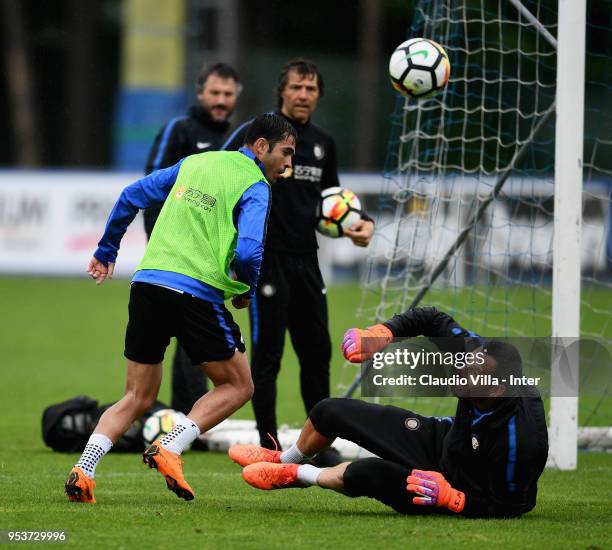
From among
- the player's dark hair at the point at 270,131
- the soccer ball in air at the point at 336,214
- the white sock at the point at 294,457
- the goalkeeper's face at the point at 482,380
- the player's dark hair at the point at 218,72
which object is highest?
the player's dark hair at the point at 218,72

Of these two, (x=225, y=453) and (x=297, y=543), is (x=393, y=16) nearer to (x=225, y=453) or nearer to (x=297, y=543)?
(x=225, y=453)

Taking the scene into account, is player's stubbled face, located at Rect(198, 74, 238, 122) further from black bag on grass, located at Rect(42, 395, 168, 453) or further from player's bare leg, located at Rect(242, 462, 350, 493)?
player's bare leg, located at Rect(242, 462, 350, 493)

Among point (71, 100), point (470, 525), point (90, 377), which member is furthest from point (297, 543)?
point (71, 100)

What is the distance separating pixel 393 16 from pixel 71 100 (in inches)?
365

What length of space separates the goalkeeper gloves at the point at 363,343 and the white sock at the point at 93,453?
4.35 feet

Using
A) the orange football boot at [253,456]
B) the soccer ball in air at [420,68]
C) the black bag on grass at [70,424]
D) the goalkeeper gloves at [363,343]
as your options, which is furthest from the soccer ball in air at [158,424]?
the goalkeeper gloves at [363,343]

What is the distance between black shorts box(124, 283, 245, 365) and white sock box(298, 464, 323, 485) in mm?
652

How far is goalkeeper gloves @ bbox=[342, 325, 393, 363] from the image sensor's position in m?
5.38

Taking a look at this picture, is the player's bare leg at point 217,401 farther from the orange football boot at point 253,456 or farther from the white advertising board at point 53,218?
the white advertising board at point 53,218

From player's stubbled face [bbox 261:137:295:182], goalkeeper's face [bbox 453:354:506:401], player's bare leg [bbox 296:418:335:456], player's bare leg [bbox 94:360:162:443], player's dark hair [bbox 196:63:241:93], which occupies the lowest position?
player's bare leg [bbox 296:418:335:456]

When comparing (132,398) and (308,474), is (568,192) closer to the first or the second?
(308,474)

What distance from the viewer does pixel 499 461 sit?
545 centimetres

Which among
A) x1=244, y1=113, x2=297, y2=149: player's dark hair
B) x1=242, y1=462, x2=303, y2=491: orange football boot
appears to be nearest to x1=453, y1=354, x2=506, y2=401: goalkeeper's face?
x1=242, y1=462, x2=303, y2=491: orange football boot

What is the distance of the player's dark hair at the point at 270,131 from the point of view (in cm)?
605
